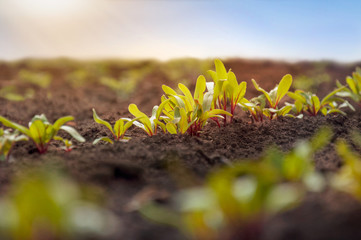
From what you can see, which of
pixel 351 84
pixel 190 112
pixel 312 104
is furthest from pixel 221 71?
pixel 351 84

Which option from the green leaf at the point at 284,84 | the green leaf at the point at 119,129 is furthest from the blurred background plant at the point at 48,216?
the green leaf at the point at 284,84

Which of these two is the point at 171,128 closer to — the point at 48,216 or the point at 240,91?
the point at 240,91

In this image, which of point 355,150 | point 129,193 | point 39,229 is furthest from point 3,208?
point 355,150

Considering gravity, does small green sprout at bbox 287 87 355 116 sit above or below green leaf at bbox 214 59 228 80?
below

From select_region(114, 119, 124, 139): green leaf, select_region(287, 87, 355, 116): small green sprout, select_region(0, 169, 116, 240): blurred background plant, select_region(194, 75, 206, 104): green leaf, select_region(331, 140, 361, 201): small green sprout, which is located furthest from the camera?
select_region(287, 87, 355, 116): small green sprout

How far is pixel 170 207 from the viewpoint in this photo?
1.31m

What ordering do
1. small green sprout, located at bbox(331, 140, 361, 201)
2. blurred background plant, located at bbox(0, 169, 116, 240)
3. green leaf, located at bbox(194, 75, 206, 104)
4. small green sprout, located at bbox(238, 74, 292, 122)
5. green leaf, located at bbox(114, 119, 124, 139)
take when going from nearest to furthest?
blurred background plant, located at bbox(0, 169, 116, 240)
small green sprout, located at bbox(331, 140, 361, 201)
green leaf, located at bbox(114, 119, 124, 139)
green leaf, located at bbox(194, 75, 206, 104)
small green sprout, located at bbox(238, 74, 292, 122)

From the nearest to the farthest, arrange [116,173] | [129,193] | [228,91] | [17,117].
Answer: [129,193] < [116,173] < [228,91] < [17,117]

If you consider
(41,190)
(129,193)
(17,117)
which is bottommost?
(17,117)

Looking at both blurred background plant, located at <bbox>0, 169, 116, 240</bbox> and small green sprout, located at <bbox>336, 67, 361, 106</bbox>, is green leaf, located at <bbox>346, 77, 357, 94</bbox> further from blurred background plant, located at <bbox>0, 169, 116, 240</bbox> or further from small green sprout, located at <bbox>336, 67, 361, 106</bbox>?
blurred background plant, located at <bbox>0, 169, 116, 240</bbox>

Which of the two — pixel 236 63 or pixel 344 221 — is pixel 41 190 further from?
pixel 236 63

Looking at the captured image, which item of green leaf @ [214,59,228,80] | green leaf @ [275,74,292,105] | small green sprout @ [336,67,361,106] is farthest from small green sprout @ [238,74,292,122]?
small green sprout @ [336,67,361,106]

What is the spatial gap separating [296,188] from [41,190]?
899 millimetres

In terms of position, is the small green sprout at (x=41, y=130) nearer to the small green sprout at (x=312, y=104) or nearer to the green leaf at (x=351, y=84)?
the small green sprout at (x=312, y=104)
